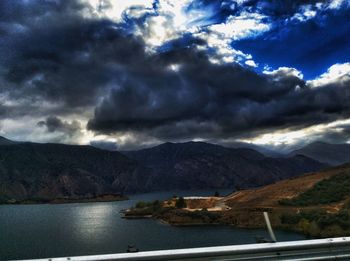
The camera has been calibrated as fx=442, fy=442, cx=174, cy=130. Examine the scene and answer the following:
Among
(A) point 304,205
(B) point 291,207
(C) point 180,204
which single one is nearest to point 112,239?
(B) point 291,207

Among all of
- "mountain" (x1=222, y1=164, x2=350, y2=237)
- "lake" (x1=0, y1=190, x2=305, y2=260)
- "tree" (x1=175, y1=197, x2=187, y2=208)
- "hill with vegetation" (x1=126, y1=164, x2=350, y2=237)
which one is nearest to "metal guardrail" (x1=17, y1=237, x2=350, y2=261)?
"lake" (x1=0, y1=190, x2=305, y2=260)

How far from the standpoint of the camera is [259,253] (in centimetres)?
715

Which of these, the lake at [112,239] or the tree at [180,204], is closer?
the lake at [112,239]

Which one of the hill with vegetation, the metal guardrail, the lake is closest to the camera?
the metal guardrail

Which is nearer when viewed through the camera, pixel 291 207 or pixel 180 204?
pixel 291 207

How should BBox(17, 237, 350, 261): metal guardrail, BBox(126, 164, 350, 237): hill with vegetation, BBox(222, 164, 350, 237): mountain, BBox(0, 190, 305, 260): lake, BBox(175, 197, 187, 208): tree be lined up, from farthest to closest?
1. BBox(175, 197, 187, 208): tree
2. BBox(126, 164, 350, 237): hill with vegetation
3. BBox(222, 164, 350, 237): mountain
4. BBox(0, 190, 305, 260): lake
5. BBox(17, 237, 350, 261): metal guardrail

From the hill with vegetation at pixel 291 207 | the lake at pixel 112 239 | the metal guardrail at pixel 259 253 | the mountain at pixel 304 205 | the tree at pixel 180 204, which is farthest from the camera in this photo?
the tree at pixel 180 204

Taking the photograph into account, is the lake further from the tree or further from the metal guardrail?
the metal guardrail

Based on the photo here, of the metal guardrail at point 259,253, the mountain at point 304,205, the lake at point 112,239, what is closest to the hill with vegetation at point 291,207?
the mountain at point 304,205

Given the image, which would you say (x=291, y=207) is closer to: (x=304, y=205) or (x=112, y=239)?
(x=304, y=205)

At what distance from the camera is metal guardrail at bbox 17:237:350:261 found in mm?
6480

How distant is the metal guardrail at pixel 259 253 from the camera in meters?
6.48

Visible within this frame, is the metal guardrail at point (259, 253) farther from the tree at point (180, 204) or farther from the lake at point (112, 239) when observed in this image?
the tree at point (180, 204)

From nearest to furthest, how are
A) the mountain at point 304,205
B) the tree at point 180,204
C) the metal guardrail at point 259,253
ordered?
the metal guardrail at point 259,253 < the mountain at point 304,205 < the tree at point 180,204
